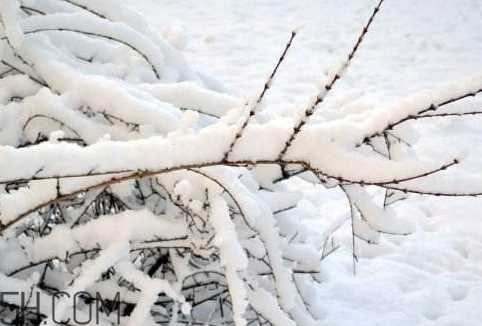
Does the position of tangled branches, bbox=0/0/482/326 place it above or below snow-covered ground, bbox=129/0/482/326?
below

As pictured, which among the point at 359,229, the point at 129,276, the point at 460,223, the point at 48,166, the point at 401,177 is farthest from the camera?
the point at 460,223

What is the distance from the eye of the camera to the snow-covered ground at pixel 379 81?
2.53 meters

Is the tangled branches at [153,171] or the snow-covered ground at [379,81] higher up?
the snow-covered ground at [379,81]

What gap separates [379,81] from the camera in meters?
5.60

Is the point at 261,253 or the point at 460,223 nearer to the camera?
the point at 261,253

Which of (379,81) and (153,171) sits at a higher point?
(379,81)

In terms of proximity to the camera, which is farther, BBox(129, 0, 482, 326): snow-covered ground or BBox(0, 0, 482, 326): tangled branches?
BBox(129, 0, 482, 326): snow-covered ground

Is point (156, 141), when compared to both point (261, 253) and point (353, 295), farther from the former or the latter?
point (353, 295)

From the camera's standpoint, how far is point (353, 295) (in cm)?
261

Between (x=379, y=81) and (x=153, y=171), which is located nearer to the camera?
(x=153, y=171)

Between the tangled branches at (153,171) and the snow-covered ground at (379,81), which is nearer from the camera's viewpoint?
the tangled branches at (153,171)

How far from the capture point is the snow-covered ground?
2531 mm

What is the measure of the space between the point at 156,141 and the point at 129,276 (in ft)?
1.67

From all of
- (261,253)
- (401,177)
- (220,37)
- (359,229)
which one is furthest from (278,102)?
(401,177)
